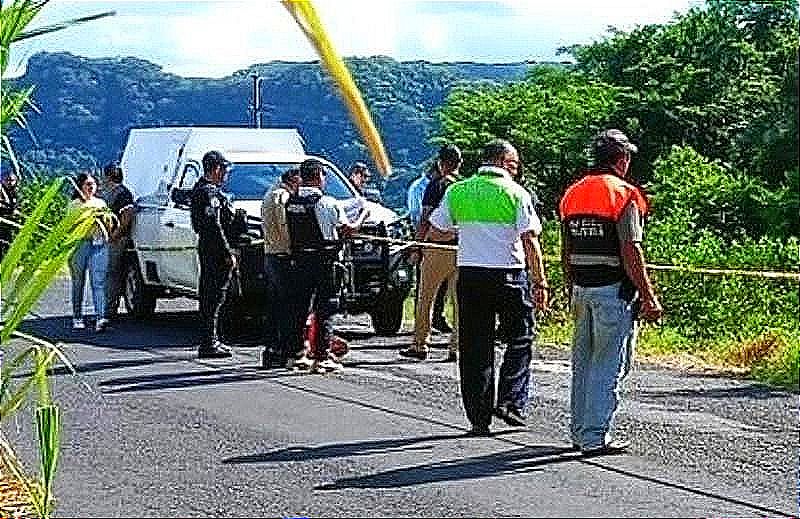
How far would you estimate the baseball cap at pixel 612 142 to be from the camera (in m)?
5.99

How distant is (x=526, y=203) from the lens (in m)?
6.89

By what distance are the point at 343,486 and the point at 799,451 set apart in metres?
2.15

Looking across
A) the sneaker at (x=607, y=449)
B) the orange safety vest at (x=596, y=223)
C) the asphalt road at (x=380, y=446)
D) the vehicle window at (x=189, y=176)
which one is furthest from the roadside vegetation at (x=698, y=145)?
the vehicle window at (x=189, y=176)

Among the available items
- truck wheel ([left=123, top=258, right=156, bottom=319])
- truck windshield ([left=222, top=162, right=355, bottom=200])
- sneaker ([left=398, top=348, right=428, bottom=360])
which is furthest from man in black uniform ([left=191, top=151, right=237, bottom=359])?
truck wheel ([left=123, top=258, right=156, bottom=319])

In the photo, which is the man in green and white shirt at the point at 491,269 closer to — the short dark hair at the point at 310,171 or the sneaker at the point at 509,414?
the sneaker at the point at 509,414

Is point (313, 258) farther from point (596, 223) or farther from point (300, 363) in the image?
point (596, 223)

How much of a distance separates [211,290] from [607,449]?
4323 millimetres

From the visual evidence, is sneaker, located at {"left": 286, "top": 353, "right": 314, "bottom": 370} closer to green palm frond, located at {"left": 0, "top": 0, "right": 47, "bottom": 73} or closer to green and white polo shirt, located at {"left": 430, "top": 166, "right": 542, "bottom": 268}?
green and white polo shirt, located at {"left": 430, "top": 166, "right": 542, "bottom": 268}

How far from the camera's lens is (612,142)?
6.00 m

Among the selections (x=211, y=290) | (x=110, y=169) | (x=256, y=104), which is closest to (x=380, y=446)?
(x=211, y=290)

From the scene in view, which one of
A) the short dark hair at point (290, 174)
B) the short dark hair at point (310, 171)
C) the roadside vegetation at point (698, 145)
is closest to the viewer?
the roadside vegetation at point (698, 145)

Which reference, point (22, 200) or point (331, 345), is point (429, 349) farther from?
point (22, 200)

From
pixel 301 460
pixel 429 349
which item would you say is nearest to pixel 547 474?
pixel 301 460

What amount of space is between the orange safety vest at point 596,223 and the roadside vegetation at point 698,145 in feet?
0.60
